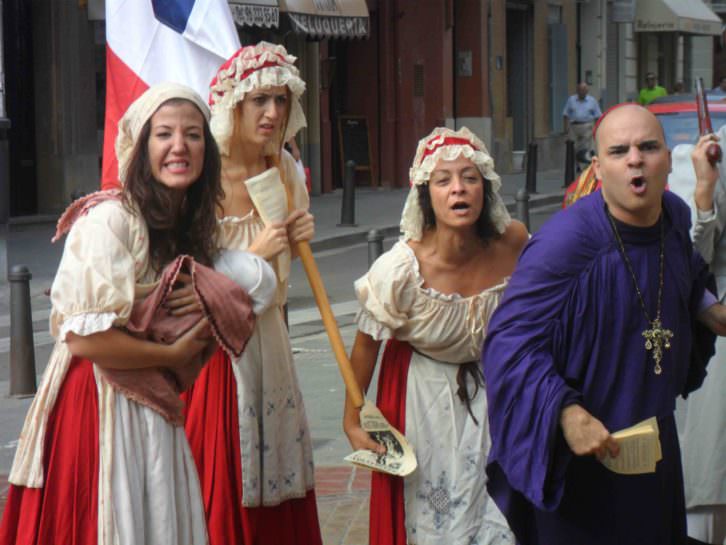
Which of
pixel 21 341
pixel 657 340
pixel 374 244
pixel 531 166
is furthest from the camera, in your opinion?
pixel 531 166

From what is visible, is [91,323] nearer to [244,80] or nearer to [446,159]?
[446,159]

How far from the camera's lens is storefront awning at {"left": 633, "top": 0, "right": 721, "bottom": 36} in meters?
43.5

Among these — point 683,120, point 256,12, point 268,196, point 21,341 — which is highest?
point 256,12

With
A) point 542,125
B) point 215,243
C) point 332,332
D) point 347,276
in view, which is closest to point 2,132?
point 347,276

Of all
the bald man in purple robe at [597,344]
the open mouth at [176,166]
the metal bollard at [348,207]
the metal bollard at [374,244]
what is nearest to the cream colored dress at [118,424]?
the open mouth at [176,166]

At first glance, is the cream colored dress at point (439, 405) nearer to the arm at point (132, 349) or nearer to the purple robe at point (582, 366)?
the purple robe at point (582, 366)

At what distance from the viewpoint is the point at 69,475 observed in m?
4.27

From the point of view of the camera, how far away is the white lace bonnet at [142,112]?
4391 millimetres

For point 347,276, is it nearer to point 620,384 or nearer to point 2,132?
point 2,132

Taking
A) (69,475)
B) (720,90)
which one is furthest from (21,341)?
(720,90)

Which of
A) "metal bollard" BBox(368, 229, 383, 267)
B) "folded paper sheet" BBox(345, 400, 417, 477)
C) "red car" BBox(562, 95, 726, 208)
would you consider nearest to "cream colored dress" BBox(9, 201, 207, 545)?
"folded paper sheet" BBox(345, 400, 417, 477)

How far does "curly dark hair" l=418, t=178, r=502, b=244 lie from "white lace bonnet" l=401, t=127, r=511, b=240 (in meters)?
0.01

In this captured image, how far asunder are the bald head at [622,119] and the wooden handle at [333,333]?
147 centimetres

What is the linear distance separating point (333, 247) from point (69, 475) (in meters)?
15.2
